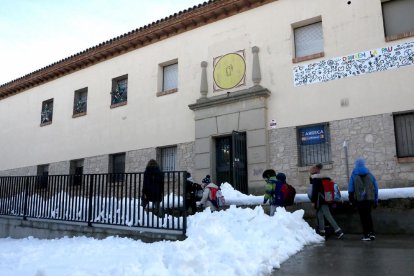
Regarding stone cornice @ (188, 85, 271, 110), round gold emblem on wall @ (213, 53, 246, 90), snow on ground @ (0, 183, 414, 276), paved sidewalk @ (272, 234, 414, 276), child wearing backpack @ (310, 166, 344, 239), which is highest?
round gold emblem on wall @ (213, 53, 246, 90)

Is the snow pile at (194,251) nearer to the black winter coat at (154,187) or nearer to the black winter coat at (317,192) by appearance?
the black winter coat at (317,192)

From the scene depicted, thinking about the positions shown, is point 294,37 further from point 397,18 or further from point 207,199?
point 207,199

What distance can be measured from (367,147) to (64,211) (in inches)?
332

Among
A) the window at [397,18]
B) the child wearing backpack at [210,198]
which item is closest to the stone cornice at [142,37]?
the window at [397,18]

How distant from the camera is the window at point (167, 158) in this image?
1561 cm

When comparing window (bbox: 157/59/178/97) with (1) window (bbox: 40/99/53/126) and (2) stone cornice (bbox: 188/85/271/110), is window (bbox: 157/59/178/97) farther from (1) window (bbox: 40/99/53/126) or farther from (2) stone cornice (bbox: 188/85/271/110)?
(1) window (bbox: 40/99/53/126)

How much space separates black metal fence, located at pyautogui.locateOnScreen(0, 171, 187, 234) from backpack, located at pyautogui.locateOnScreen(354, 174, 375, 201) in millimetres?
3501

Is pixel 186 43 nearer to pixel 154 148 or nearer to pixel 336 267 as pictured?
pixel 154 148

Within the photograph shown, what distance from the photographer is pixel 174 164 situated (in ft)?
50.9

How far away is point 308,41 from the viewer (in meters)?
13.1

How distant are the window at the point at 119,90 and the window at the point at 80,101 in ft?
6.79

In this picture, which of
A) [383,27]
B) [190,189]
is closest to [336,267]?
[190,189]

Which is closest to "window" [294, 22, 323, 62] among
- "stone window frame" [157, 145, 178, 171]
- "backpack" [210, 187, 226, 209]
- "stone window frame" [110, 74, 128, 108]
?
"backpack" [210, 187, 226, 209]

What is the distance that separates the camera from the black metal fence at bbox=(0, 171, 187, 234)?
7633 millimetres
